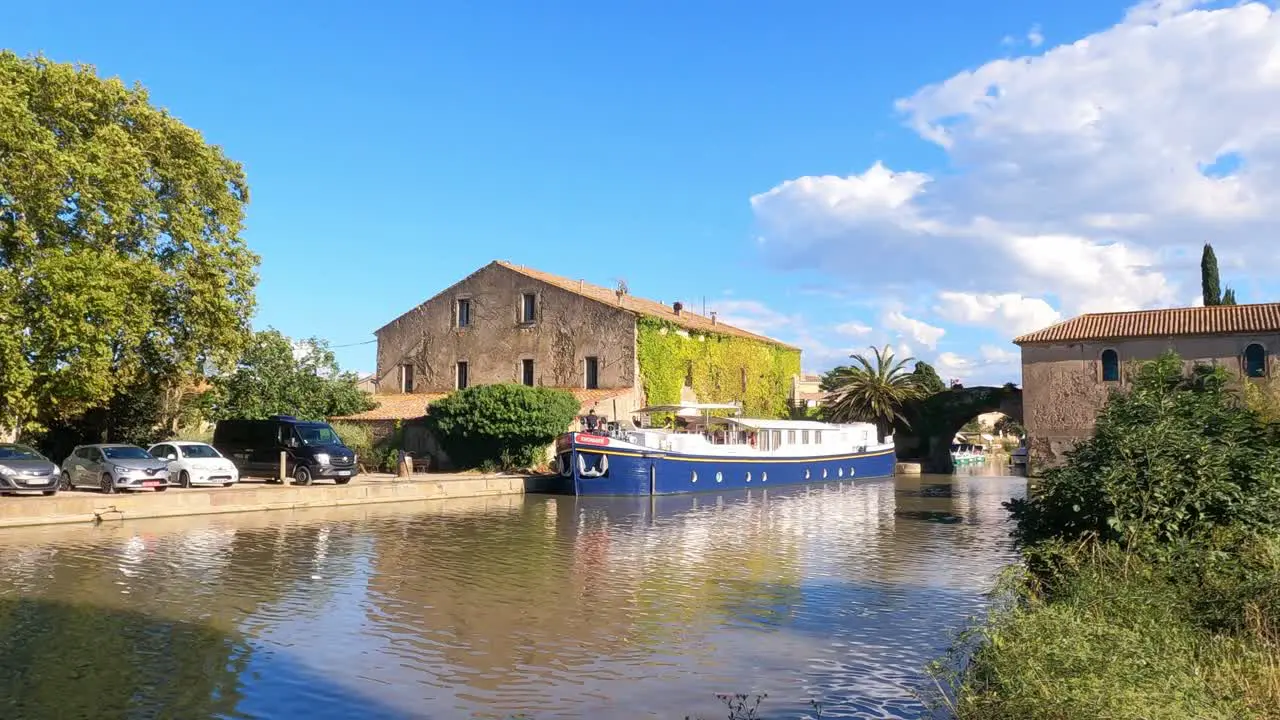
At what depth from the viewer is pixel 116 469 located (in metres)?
22.4

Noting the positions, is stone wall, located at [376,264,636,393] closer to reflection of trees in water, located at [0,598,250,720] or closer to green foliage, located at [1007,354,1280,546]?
green foliage, located at [1007,354,1280,546]

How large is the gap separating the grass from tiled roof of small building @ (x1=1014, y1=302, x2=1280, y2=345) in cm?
3516

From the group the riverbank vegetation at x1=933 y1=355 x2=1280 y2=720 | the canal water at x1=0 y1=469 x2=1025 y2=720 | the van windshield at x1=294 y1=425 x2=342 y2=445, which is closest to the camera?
the riverbank vegetation at x1=933 y1=355 x2=1280 y2=720

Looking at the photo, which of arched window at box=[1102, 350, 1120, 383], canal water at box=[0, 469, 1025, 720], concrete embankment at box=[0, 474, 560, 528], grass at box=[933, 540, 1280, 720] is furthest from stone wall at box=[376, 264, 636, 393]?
grass at box=[933, 540, 1280, 720]

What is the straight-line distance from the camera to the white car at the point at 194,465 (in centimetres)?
2475

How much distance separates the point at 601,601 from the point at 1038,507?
17.9 feet

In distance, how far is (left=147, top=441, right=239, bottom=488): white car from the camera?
24750 mm

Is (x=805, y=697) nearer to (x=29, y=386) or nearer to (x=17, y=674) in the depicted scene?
(x=17, y=674)

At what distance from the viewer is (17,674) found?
8.02 meters

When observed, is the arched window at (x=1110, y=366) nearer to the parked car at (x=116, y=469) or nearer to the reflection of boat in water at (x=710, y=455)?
the reflection of boat in water at (x=710, y=455)

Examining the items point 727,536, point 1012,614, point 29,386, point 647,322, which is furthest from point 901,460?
point 1012,614

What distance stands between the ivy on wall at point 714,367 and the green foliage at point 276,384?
12962 mm

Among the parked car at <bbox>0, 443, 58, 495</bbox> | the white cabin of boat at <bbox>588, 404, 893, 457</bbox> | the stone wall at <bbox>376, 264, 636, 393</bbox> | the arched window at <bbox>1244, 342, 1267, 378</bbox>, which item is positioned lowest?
the parked car at <bbox>0, 443, 58, 495</bbox>

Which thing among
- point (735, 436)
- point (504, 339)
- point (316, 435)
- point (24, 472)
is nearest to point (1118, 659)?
point (24, 472)
